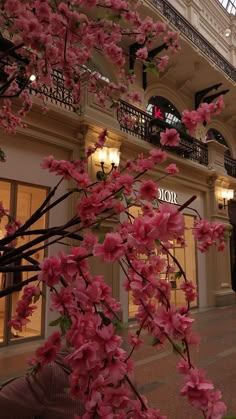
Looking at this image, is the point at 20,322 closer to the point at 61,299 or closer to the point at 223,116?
the point at 61,299

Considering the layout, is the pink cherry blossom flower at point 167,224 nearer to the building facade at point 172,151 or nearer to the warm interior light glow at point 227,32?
the building facade at point 172,151

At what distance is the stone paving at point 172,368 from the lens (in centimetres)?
324

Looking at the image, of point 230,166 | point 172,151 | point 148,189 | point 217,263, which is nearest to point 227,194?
point 230,166

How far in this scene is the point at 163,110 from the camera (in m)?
10.9

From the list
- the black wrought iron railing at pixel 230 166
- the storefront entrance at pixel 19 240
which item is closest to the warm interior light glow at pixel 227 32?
the black wrought iron railing at pixel 230 166

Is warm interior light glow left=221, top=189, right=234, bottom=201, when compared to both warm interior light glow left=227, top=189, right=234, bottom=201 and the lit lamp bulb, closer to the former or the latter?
warm interior light glow left=227, top=189, right=234, bottom=201

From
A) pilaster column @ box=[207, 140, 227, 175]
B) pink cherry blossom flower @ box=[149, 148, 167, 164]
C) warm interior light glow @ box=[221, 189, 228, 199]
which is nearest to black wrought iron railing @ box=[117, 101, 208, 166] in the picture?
pilaster column @ box=[207, 140, 227, 175]

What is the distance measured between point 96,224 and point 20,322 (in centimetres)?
62

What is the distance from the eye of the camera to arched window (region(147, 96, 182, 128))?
10.4m

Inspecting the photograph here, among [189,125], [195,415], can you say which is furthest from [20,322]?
[195,415]

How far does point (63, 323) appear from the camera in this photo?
925 millimetres

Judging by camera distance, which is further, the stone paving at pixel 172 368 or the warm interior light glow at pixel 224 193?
the warm interior light glow at pixel 224 193

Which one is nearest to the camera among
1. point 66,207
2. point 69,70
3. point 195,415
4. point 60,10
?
point 60,10

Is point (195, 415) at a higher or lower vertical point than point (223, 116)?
lower
